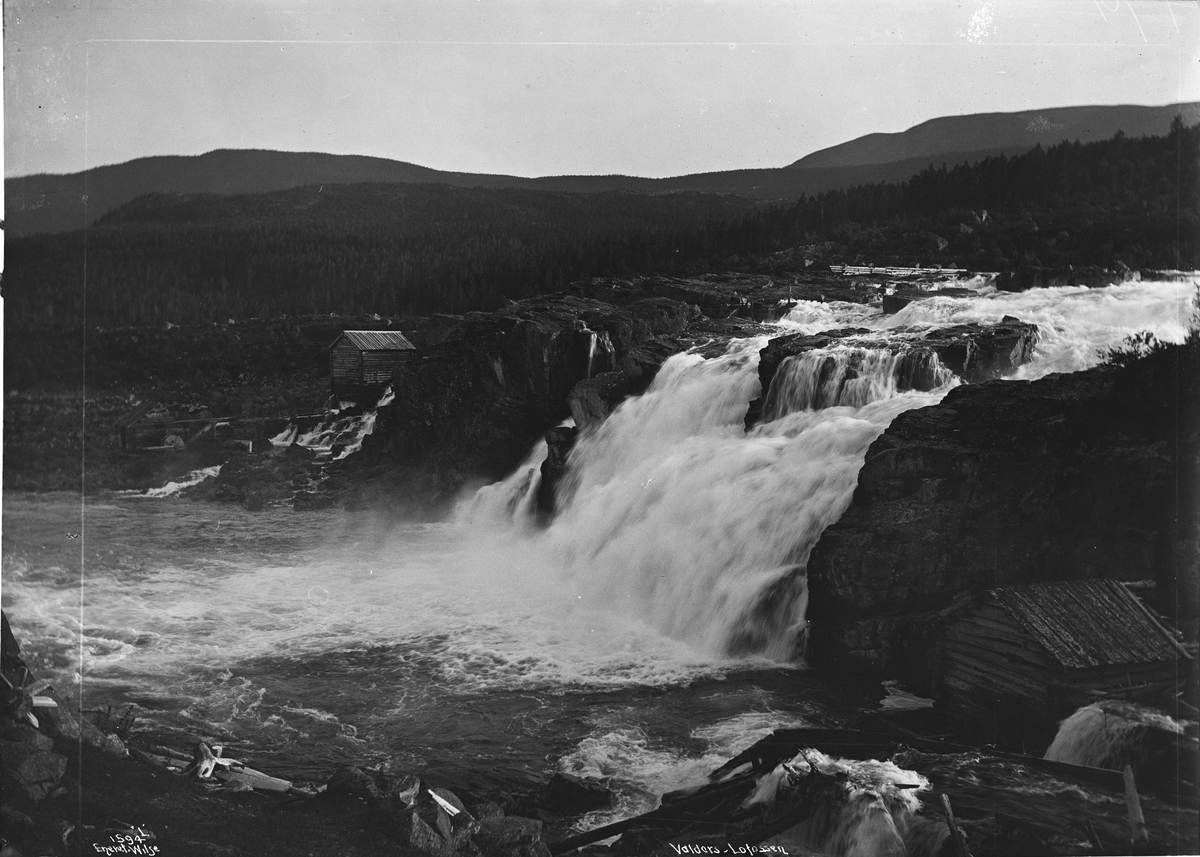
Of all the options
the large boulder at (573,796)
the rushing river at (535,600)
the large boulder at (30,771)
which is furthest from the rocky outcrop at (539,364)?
the large boulder at (30,771)

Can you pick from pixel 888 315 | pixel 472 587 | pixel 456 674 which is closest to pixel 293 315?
pixel 472 587

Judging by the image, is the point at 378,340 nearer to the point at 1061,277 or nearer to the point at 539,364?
the point at 539,364

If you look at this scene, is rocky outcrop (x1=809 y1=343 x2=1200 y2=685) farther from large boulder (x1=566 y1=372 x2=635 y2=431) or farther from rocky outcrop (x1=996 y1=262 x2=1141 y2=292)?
large boulder (x1=566 y1=372 x2=635 y2=431)

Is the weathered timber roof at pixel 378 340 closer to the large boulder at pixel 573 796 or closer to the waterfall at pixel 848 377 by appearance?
the waterfall at pixel 848 377

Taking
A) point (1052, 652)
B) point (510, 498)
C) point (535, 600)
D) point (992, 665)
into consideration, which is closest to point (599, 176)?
point (510, 498)

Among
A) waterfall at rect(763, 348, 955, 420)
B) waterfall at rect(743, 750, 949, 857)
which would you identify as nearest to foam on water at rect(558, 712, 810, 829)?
waterfall at rect(743, 750, 949, 857)
